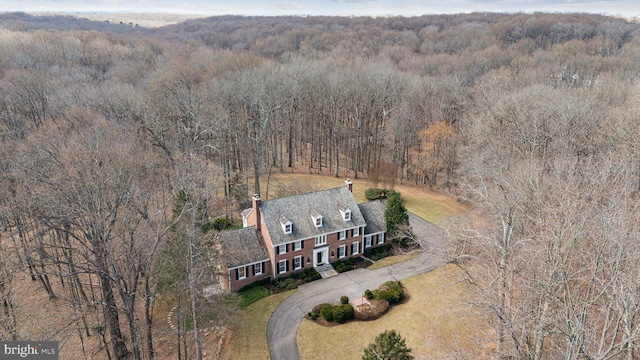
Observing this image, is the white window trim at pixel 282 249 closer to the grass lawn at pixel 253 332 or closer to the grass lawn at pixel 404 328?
the grass lawn at pixel 404 328

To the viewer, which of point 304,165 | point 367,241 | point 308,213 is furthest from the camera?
point 304,165

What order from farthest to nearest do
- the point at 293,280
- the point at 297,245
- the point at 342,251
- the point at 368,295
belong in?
1. the point at 342,251
2. the point at 297,245
3. the point at 293,280
4. the point at 368,295

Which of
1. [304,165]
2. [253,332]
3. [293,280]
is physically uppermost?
[304,165]

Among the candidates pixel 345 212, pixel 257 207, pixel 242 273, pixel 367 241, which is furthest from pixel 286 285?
pixel 367 241

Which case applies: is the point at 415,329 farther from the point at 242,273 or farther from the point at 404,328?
the point at 242,273

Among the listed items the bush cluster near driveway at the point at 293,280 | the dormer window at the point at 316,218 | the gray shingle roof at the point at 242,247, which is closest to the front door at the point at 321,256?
the bush cluster near driveway at the point at 293,280

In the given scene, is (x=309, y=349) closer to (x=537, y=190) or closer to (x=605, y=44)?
(x=537, y=190)
